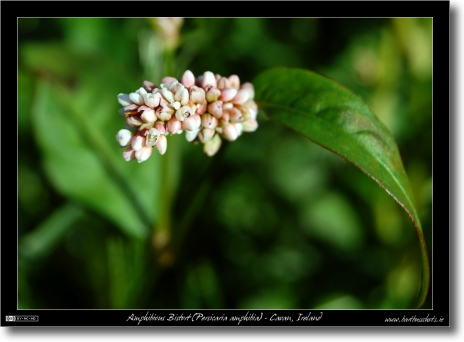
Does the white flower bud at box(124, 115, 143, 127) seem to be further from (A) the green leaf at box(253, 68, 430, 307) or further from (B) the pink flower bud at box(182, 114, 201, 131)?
(A) the green leaf at box(253, 68, 430, 307)

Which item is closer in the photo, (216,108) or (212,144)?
(216,108)

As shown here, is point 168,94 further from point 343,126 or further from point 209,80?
point 343,126

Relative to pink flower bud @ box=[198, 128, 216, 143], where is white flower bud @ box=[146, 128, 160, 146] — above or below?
above

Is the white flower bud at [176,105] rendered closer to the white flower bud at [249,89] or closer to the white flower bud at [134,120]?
the white flower bud at [134,120]

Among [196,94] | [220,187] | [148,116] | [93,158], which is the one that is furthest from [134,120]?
[220,187]

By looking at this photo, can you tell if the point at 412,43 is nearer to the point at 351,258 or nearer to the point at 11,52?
the point at 351,258

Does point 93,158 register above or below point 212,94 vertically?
below

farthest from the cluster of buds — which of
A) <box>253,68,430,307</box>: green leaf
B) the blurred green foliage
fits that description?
the blurred green foliage
